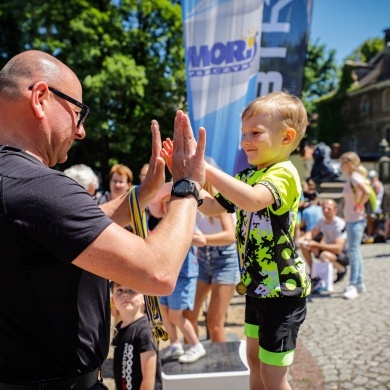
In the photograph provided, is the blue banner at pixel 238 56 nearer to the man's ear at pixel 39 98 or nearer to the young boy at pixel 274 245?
the young boy at pixel 274 245

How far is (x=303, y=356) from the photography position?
4344mm

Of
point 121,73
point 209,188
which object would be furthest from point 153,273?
point 121,73

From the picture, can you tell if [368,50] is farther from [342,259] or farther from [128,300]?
[128,300]

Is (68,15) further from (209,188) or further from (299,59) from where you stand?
(209,188)

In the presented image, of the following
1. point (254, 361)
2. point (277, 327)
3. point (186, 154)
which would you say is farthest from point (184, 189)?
point (254, 361)

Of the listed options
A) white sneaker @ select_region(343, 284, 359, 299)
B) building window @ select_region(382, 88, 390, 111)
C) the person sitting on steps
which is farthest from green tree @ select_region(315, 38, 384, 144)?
white sneaker @ select_region(343, 284, 359, 299)

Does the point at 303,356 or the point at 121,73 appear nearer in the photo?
the point at 303,356

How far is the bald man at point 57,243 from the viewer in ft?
4.39

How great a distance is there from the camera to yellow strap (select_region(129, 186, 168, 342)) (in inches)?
77.8

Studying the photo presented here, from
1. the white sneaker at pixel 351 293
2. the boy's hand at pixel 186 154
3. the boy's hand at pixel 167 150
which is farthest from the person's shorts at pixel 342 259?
the boy's hand at pixel 186 154

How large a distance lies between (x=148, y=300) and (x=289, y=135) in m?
1.02

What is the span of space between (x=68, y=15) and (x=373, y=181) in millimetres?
14750

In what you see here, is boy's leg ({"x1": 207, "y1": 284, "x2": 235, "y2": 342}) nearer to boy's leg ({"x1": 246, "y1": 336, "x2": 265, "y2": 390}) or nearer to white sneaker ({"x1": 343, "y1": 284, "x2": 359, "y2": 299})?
boy's leg ({"x1": 246, "y1": 336, "x2": 265, "y2": 390})

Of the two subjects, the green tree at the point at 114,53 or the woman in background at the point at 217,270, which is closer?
the woman in background at the point at 217,270
